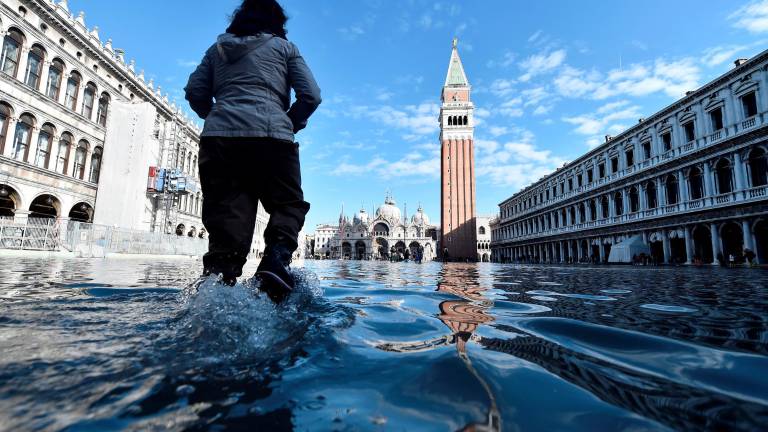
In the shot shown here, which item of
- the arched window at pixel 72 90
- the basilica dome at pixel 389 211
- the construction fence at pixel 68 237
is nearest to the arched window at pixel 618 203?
the construction fence at pixel 68 237

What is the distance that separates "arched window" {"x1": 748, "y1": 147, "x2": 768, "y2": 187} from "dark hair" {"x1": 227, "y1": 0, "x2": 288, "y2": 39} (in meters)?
23.9

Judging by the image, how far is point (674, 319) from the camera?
1805mm

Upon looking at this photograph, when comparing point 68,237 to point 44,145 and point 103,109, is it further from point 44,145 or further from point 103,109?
point 103,109

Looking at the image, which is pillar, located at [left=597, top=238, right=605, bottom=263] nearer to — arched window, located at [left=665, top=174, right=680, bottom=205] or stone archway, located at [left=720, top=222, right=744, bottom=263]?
arched window, located at [left=665, top=174, right=680, bottom=205]

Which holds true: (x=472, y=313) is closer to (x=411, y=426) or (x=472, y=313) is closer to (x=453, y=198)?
(x=411, y=426)

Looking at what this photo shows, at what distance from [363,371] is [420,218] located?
94.3 metres

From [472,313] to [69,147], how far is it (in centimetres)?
2392

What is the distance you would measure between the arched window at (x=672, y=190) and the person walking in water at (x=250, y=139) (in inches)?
1081

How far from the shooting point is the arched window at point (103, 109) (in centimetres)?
2094

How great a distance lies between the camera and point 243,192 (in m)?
2.32

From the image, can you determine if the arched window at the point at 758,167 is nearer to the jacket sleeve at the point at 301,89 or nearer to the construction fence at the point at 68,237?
the jacket sleeve at the point at 301,89

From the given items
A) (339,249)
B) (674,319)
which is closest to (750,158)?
(674,319)

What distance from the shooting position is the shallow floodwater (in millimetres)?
671

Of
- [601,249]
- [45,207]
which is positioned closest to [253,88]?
[45,207]
